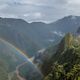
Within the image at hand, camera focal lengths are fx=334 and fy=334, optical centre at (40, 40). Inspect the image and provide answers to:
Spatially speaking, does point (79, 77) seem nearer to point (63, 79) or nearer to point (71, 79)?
point (71, 79)

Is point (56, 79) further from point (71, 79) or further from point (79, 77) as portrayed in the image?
point (79, 77)

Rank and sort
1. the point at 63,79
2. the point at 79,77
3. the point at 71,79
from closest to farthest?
the point at 79,77, the point at 71,79, the point at 63,79

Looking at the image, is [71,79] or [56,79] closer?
[71,79]

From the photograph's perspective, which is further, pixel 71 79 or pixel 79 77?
pixel 71 79

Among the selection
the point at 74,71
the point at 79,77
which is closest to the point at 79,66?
the point at 74,71

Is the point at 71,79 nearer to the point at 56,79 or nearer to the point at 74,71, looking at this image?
the point at 74,71

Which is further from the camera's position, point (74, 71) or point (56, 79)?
point (56, 79)

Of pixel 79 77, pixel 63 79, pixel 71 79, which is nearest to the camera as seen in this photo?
pixel 79 77

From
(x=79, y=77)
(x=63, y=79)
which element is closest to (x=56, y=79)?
(x=63, y=79)
